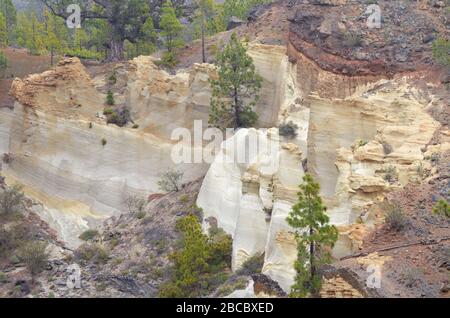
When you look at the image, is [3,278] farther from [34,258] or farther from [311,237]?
[311,237]

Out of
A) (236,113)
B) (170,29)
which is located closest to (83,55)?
(170,29)

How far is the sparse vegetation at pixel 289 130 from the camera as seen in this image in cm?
3778

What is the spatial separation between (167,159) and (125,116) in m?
4.14

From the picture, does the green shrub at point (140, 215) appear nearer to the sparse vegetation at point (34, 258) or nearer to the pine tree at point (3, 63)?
the sparse vegetation at point (34, 258)

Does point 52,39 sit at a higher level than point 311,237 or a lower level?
higher

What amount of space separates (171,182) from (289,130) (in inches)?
328

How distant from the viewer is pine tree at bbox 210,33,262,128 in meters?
42.2

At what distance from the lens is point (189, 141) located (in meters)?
44.9

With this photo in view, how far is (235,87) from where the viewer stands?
42.0 metres

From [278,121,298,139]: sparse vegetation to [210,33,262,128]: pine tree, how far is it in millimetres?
4414

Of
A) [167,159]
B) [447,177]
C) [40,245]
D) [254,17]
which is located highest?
[254,17]

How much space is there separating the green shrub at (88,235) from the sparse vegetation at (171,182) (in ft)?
14.8
